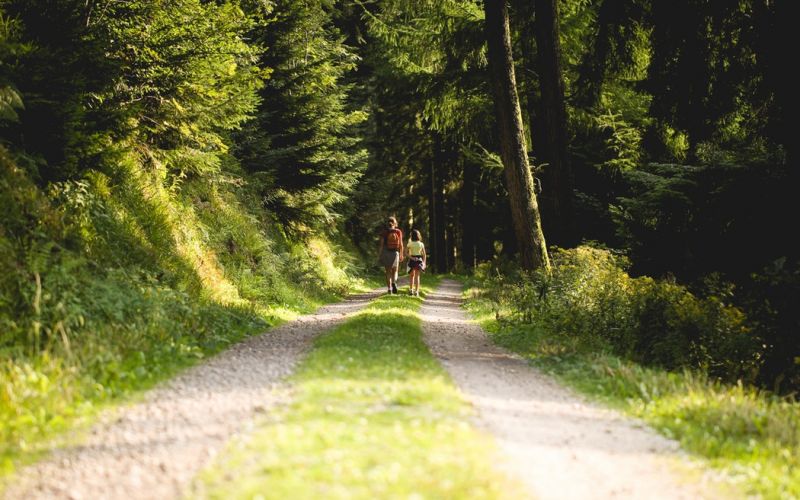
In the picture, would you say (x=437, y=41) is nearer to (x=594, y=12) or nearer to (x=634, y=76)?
(x=594, y=12)

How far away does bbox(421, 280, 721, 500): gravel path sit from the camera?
16.1ft

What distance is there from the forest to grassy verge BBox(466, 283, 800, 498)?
4.81 feet

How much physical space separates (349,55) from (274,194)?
25.1 ft

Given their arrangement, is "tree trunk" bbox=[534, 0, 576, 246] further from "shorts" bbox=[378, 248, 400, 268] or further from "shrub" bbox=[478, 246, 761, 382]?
"shorts" bbox=[378, 248, 400, 268]

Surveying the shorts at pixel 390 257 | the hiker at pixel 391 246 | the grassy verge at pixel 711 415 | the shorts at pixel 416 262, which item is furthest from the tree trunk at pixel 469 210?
the grassy verge at pixel 711 415

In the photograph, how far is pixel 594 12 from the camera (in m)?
19.3

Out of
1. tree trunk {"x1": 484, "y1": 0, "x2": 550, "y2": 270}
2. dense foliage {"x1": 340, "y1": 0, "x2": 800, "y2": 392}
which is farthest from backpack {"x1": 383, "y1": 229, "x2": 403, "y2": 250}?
tree trunk {"x1": 484, "y1": 0, "x2": 550, "y2": 270}

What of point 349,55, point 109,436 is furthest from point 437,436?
point 349,55

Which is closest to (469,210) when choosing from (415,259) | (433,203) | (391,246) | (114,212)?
(433,203)

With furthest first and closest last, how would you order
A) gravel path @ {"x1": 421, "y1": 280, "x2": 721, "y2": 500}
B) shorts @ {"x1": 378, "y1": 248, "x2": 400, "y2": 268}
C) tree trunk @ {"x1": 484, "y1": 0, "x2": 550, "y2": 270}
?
shorts @ {"x1": 378, "y1": 248, "x2": 400, "y2": 268}
tree trunk @ {"x1": 484, "y1": 0, "x2": 550, "y2": 270}
gravel path @ {"x1": 421, "y1": 280, "x2": 721, "y2": 500}

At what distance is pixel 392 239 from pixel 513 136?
5396 mm

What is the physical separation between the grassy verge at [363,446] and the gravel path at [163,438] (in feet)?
0.95

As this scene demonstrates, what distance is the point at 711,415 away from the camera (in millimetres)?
6758

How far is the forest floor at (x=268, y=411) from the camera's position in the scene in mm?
4617
